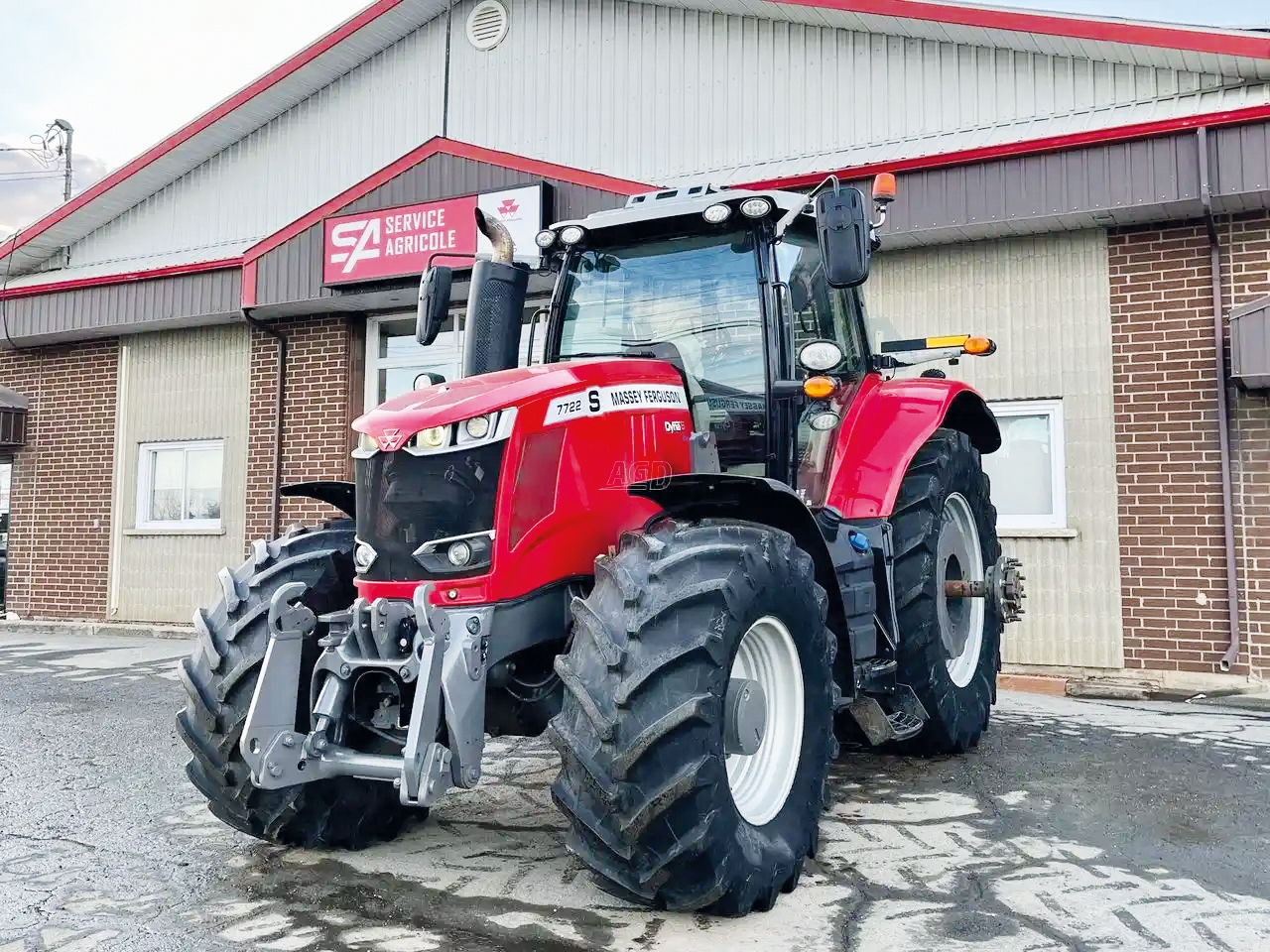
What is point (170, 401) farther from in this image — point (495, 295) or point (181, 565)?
point (495, 295)

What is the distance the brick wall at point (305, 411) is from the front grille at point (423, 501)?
26.7 ft

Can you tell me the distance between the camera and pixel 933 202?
27.6ft

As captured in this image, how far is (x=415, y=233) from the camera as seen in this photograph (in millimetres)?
10383

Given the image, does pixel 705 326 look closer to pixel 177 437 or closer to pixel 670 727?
pixel 670 727

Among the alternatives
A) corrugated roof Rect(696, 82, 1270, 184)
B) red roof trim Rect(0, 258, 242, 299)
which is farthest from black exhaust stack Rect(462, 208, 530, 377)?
red roof trim Rect(0, 258, 242, 299)

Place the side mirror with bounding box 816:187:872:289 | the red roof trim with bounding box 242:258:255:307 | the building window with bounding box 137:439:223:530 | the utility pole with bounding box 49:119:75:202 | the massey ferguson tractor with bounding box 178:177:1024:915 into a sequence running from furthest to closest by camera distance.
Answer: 1. the utility pole with bounding box 49:119:75:202
2. the building window with bounding box 137:439:223:530
3. the red roof trim with bounding box 242:258:255:307
4. the side mirror with bounding box 816:187:872:289
5. the massey ferguson tractor with bounding box 178:177:1024:915

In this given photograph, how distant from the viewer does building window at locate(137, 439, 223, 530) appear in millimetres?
12570

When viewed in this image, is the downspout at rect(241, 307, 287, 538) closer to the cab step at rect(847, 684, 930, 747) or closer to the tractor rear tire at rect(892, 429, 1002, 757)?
the tractor rear tire at rect(892, 429, 1002, 757)

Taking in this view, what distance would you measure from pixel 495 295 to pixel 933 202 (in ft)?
16.1

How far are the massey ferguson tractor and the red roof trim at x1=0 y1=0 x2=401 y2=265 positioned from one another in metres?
8.98

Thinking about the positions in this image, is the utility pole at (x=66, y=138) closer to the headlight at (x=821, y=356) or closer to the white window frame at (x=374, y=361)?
the white window frame at (x=374, y=361)

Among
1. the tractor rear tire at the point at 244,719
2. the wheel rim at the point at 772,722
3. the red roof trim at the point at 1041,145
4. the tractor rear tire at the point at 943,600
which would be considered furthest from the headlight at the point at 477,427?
the red roof trim at the point at 1041,145

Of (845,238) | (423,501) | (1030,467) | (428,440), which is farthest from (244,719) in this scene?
(1030,467)

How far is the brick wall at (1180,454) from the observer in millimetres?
7805
